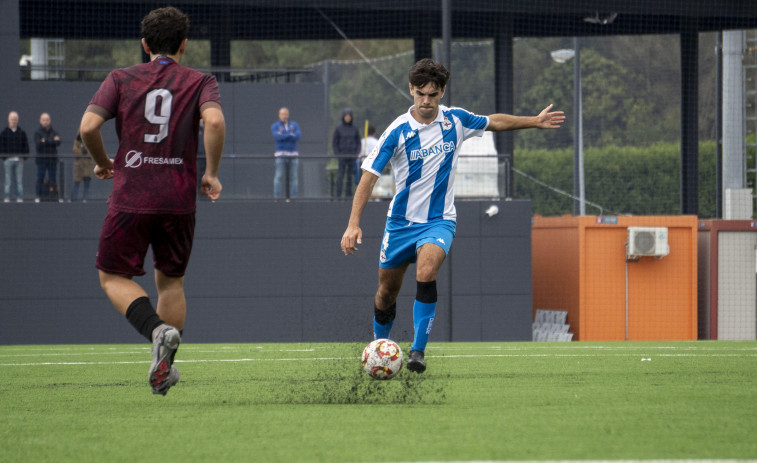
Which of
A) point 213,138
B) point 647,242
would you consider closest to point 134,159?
point 213,138

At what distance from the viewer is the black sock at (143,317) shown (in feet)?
17.4

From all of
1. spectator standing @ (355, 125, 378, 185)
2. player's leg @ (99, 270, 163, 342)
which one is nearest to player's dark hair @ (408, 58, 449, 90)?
player's leg @ (99, 270, 163, 342)

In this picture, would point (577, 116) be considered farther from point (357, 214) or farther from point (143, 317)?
point (143, 317)

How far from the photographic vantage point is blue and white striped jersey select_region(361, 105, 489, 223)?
7176mm

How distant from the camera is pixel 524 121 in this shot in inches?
287

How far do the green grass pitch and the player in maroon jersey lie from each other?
2.47 feet

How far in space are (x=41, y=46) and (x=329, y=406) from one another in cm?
2365

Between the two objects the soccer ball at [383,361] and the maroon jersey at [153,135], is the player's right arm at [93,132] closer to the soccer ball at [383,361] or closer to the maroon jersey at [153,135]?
the maroon jersey at [153,135]

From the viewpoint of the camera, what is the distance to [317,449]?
4.25m

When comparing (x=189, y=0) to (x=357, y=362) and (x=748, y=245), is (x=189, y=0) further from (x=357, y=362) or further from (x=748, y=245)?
(x=357, y=362)

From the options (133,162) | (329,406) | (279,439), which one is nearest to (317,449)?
(279,439)

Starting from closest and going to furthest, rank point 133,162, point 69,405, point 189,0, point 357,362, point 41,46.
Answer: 1. point 133,162
2. point 69,405
3. point 357,362
4. point 189,0
5. point 41,46

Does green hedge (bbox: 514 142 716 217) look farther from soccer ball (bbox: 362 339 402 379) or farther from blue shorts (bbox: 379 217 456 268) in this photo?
soccer ball (bbox: 362 339 402 379)

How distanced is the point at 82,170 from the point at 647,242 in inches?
405
